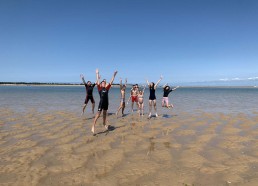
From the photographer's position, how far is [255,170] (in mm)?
6027

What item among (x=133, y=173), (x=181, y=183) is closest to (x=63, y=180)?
(x=133, y=173)

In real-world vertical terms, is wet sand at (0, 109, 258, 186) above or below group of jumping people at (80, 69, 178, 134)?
below

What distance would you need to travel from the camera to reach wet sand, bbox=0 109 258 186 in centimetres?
552

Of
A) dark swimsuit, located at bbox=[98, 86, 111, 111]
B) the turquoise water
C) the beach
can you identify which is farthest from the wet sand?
the turquoise water

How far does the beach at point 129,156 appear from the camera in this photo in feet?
18.1

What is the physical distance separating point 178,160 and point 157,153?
0.84 m

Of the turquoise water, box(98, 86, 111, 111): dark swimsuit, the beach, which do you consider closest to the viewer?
the beach

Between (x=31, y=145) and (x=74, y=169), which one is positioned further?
(x=31, y=145)

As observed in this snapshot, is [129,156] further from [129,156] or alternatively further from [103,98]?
A: [103,98]

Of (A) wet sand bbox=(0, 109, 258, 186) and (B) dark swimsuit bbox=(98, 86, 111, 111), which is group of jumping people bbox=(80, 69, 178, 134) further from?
(A) wet sand bbox=(0, 109, 258, 186)

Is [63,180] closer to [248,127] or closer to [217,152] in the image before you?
[217,152]

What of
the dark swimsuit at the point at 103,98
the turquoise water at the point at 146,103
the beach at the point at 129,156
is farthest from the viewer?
the turquoise water at the point at 146,103

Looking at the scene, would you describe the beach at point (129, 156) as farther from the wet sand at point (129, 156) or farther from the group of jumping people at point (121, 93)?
the group of jumping people at point (121, 93)

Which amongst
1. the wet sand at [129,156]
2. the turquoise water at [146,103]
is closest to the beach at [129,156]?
the wet sand at [129,156]
